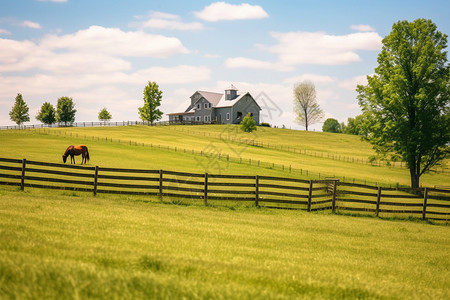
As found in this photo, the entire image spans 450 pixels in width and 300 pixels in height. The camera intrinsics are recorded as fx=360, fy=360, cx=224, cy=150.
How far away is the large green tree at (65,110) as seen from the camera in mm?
118125

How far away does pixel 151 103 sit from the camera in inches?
3858

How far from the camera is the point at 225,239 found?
939 cm

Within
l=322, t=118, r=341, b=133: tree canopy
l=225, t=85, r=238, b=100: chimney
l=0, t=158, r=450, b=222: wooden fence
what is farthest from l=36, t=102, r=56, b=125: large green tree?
l=322, t=118, r=341, b=133: tree canopy

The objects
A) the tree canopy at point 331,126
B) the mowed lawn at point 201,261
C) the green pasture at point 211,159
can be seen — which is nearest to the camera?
the mowed lawn at point 201,261

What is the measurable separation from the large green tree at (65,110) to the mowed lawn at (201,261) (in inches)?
4592

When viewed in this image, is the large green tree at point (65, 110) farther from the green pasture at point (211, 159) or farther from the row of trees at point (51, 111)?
the green pasture at point (211, 159)

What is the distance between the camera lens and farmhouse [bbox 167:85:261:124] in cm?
10038

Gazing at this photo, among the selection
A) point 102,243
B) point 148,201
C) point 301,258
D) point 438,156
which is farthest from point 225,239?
point 438,156

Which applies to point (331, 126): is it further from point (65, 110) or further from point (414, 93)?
point (414, 93)

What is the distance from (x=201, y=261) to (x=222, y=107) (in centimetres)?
9625

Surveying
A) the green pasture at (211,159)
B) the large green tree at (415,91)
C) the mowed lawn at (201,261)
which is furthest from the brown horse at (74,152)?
the large green tree at (415,91)

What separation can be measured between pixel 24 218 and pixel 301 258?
21.9ft

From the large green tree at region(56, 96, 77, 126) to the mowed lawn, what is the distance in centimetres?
11663

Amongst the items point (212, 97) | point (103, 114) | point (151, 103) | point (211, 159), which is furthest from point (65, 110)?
point (211, 159)
